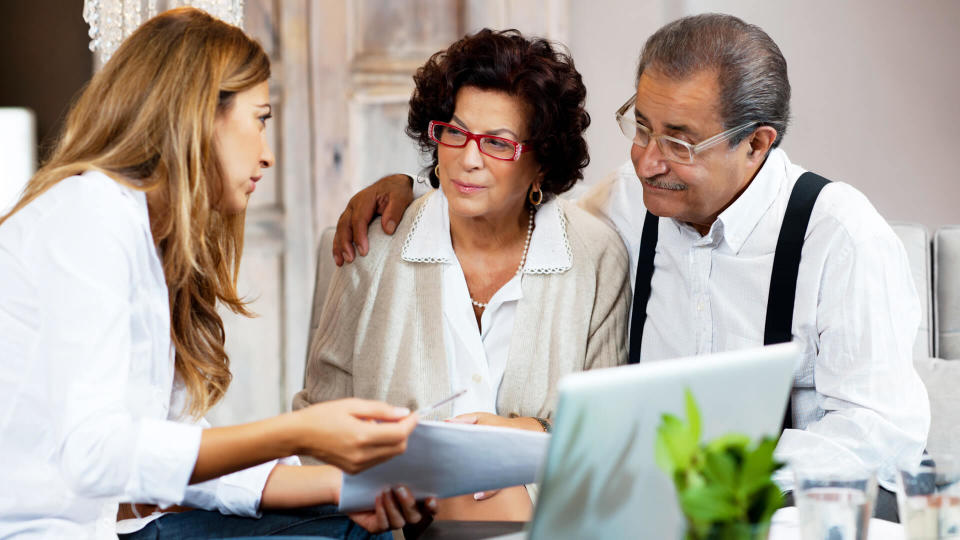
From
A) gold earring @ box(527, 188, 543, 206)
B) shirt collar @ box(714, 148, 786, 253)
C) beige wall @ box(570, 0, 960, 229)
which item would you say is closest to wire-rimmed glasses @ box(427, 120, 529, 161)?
gold earring @ box(527, 188, 543, 206)

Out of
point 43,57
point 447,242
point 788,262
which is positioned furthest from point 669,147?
point 43,57

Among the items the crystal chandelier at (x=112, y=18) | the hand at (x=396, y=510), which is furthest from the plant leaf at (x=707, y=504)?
the crystal chandelier at (x=112, y=18)

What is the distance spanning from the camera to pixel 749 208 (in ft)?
5.75

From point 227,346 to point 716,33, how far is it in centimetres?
204

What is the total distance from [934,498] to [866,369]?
0.65 m

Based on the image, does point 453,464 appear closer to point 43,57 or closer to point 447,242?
point 447,242

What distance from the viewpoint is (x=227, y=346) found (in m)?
3.19

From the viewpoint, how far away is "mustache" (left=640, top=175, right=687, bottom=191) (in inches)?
68.5

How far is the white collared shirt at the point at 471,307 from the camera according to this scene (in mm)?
1895

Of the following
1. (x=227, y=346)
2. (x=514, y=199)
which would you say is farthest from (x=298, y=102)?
(x=514, y=199)

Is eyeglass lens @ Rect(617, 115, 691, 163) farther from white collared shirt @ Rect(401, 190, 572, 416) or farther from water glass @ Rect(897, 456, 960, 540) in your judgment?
water glass @ Rect(897, 456, 960, 540)

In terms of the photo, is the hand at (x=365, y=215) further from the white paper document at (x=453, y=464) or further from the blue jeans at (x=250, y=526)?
the white paper document at (x=453, y=464)

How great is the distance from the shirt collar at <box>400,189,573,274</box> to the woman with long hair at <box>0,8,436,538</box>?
545 mm

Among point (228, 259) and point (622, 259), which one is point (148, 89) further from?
point (622, 259)
